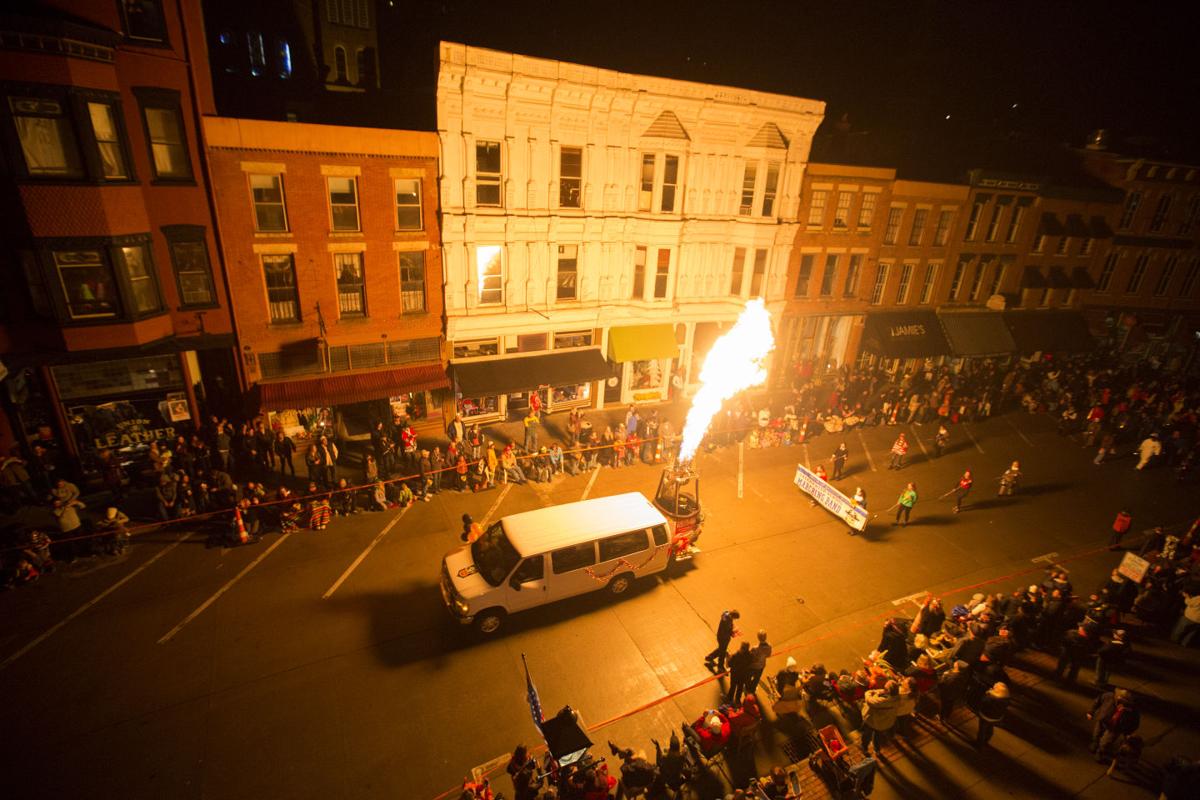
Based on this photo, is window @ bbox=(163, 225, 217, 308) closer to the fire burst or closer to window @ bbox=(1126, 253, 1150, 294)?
the fire burst

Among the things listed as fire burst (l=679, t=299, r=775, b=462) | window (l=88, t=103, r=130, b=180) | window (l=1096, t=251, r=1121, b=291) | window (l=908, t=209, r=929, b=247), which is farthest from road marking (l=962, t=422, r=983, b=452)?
window (l=88, t=103, r=130, b=180)

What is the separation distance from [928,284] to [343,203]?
29.5 m

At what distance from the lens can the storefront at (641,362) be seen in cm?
2430

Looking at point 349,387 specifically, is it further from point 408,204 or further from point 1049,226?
point 1049,226

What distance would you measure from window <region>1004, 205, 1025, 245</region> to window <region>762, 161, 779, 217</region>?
15.8 m

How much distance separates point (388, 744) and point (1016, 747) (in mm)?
12134

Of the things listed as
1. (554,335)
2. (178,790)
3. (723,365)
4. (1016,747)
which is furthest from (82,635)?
(723,365)

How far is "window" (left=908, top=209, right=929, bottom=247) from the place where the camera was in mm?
28141

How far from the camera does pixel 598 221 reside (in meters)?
22.0

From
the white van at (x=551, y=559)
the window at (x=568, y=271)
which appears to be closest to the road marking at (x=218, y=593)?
the white van at (x=551, y=559)

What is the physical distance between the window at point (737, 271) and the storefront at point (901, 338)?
8555mm

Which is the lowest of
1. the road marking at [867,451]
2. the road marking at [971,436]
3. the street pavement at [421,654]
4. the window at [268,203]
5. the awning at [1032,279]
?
the street pavement at [421,654]

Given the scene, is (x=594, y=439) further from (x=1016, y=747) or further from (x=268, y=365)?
(x=1016, y=747)

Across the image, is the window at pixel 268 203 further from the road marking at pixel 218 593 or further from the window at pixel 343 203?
the road marking at pixel 218 593
